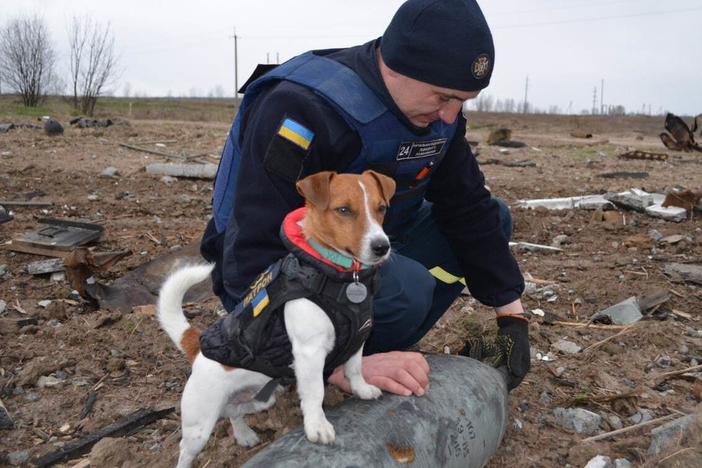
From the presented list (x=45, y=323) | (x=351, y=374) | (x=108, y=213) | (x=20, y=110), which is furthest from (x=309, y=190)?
(x=20, y=110)

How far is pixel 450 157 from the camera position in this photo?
3.32 metres

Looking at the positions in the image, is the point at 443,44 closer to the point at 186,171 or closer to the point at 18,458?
the point at 18,458

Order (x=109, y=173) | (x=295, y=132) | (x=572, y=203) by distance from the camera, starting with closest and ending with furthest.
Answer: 1. (x=295, y=132)
2. (x=572, y=203)
3. (x=109, y=173)

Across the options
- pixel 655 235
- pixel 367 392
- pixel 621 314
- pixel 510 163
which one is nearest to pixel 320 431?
pixel 367 392

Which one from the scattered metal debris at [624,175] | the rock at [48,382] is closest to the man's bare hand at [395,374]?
the rock at [48,382]

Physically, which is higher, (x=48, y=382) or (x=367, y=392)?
(x=367, y=392)

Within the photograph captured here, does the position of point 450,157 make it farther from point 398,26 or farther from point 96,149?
point 96,149

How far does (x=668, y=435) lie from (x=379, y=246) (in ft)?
5.15

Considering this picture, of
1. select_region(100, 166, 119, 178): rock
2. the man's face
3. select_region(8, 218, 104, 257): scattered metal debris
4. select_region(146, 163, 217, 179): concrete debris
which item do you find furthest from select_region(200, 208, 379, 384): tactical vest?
select_region(100, 166, 119, 178): rock

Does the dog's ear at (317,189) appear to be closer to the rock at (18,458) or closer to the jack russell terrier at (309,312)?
the jack russell terrier at (309,312)

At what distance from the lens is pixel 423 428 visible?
2447 millimetres

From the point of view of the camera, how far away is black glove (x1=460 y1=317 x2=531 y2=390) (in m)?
3.14

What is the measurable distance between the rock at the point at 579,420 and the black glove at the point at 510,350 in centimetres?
30

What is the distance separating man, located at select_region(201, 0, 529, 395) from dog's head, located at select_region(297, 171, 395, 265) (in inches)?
8.8
